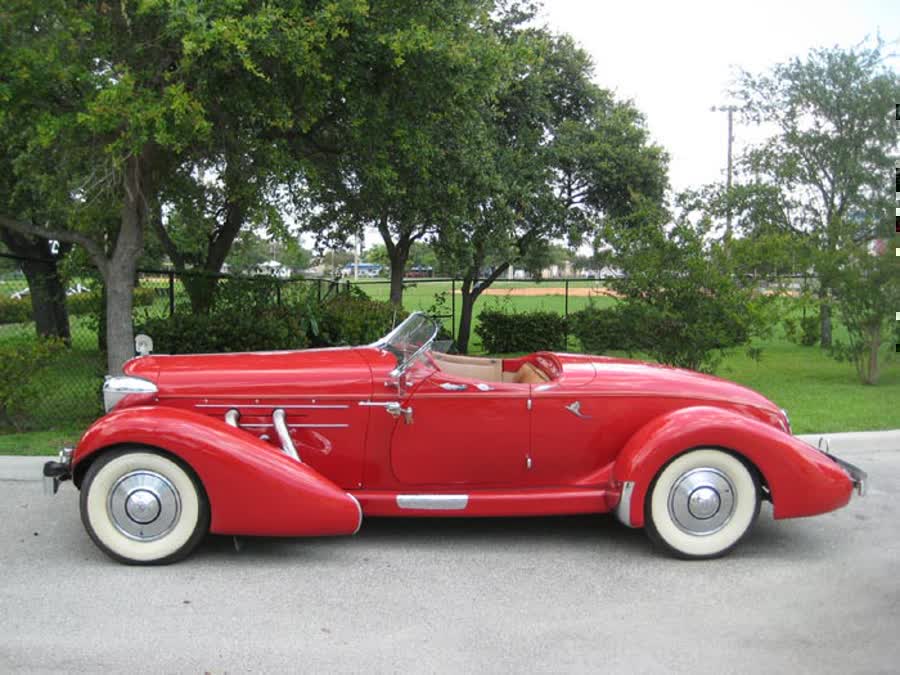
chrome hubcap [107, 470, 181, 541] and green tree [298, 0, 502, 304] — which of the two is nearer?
chrome hubcap [107, 470, 181, 541]

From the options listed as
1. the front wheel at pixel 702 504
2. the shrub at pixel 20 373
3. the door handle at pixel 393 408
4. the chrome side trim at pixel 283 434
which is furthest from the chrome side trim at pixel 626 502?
the shrub at pixel 20 373

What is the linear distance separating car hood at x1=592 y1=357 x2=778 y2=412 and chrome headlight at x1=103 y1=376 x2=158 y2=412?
2.59m

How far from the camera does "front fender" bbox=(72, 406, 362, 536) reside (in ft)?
14.1

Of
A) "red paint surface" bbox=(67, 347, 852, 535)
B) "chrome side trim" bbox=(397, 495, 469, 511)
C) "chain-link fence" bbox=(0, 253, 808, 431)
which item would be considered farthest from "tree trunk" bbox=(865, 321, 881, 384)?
"chrome side trim" bbox=(397, 495, 469, 511)

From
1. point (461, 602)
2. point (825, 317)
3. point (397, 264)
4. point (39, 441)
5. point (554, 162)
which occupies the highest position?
point (554, 162)

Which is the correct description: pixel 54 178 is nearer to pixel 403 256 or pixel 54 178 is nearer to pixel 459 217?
pixel 459 217

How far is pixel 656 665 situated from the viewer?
131 inches

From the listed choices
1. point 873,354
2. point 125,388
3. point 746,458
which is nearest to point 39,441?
point 125,388

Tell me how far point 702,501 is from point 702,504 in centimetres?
2

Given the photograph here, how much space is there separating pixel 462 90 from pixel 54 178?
3988 millimetres

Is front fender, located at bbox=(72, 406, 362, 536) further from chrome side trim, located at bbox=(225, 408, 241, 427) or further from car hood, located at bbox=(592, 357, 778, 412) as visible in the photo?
car hood, located at bbox=(592, 357, 778, 412)

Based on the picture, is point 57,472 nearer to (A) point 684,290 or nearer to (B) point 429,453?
(B) point 429,453

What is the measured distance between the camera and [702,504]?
4.55m

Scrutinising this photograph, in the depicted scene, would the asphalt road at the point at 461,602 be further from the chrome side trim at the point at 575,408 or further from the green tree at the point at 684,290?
the green tree at the point at 684,290
